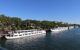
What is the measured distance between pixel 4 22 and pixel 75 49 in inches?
4630

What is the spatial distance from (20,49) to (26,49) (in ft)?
7.50

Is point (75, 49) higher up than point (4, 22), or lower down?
lower down

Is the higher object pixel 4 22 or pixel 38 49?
pixel 4 22

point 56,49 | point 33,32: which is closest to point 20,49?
point 56,49

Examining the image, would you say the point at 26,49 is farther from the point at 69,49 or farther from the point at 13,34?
the point at 13,34

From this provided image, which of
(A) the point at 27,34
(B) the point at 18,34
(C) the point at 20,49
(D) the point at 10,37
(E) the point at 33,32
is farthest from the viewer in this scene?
(E) the point at 33,32

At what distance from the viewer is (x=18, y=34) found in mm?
115062

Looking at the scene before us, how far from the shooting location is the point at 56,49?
69625mm

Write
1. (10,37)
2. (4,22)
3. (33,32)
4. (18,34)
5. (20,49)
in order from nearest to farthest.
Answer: (20,49)
(10,37)
(18,34)
(33,32)
(4,22)

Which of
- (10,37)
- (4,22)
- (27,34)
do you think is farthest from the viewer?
(4,22)

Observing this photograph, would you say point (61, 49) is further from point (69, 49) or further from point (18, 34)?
point (18, 34)

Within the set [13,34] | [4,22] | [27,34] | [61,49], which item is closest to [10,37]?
[13,34]

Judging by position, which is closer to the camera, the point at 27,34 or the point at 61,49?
the point at 61,49

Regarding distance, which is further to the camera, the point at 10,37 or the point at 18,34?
the point at 18,34
